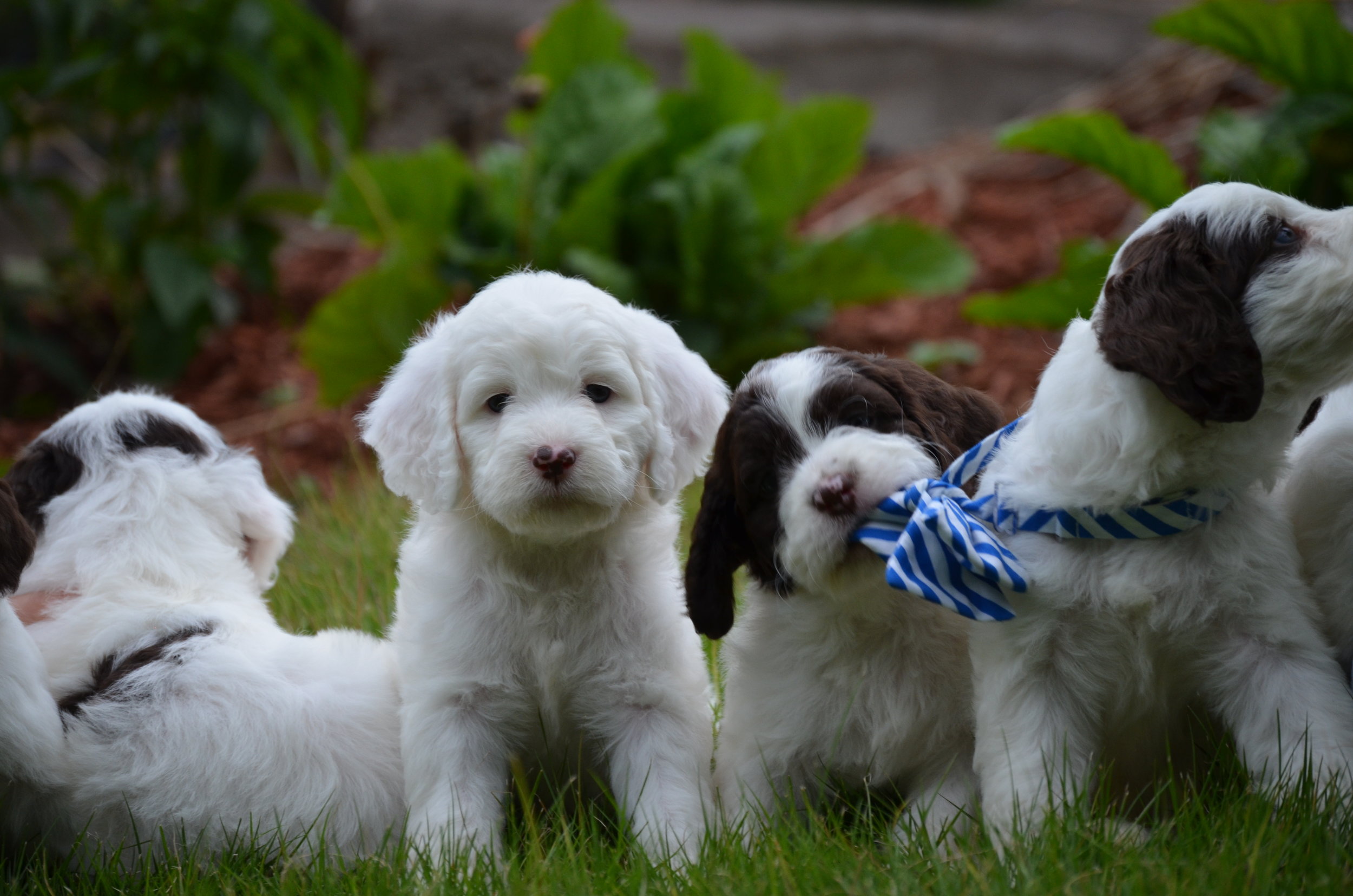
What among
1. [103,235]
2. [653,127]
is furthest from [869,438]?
[103,235]

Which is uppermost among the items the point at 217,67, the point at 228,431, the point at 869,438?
the point at 869,438

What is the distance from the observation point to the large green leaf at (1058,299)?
684cm

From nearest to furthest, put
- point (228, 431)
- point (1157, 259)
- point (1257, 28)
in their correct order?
point (1157, 259)
point (1257, 28)
point (228, 431)

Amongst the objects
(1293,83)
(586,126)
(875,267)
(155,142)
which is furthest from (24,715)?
(155,142)

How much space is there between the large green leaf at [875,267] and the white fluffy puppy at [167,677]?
478cm

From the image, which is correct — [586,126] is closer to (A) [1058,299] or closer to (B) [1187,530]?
(A) [1058,299]

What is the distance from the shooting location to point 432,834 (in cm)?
360

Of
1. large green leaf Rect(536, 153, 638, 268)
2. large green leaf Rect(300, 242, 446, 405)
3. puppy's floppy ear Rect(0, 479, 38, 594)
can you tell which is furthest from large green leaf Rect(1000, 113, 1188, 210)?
puppy's floppy ear Rect(0, 479, 38, 594)

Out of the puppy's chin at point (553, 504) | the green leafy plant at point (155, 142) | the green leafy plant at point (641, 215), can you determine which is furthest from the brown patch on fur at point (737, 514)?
the green leafy plant at point (155, 142)

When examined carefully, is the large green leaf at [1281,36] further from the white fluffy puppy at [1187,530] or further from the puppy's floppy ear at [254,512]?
the puppy's floppy ear at [254,512]

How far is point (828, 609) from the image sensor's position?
3625 millimetres

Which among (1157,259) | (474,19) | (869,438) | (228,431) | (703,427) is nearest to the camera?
(1157,259)

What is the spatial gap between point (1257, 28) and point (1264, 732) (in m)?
4.83

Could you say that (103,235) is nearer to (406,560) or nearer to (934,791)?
(406,560)
